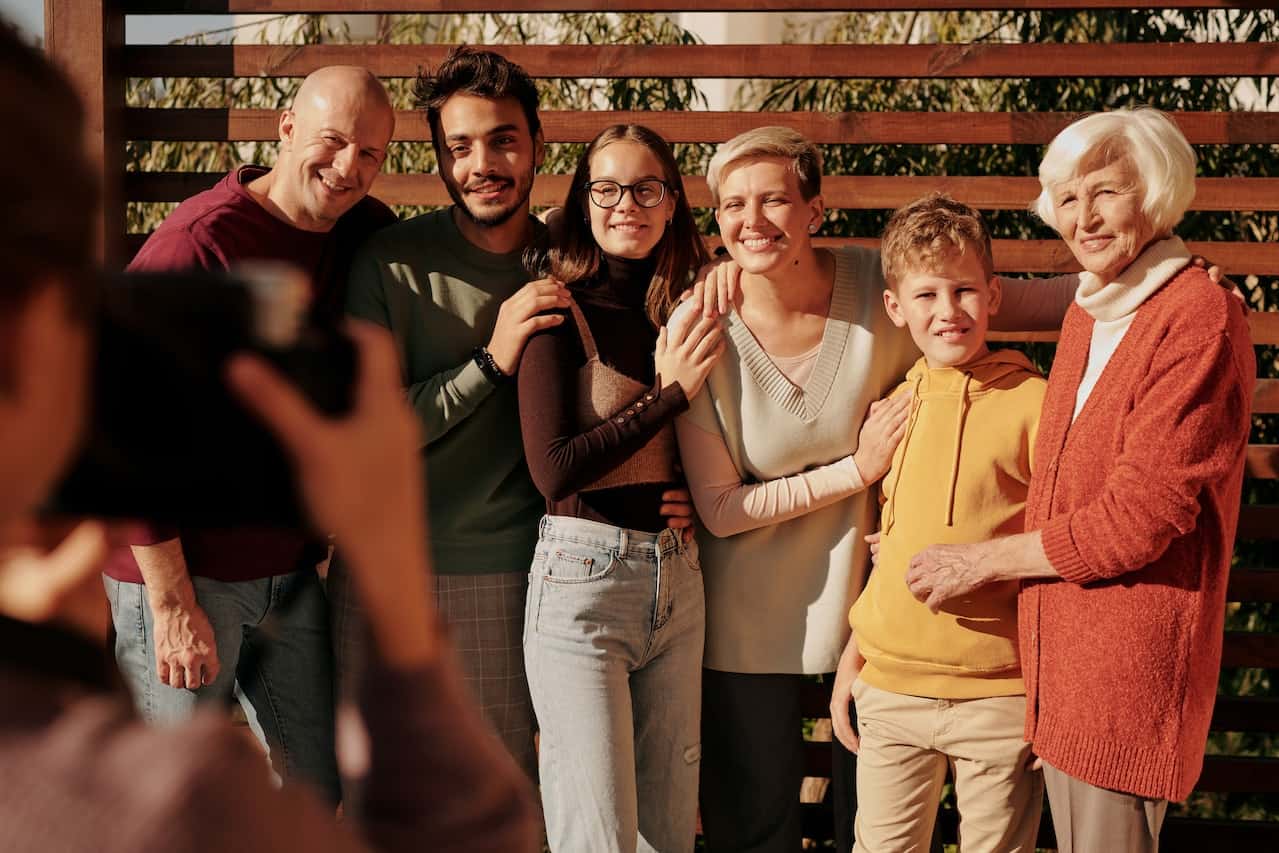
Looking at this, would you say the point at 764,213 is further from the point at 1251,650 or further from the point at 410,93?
the point at 410,93

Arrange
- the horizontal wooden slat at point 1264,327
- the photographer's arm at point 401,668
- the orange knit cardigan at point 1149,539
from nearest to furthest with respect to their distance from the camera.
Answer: the photographer's arm at point 401,668 < the orange knit cardigan at point 1149,539 < the horizontal wooden slat at point 1264,327

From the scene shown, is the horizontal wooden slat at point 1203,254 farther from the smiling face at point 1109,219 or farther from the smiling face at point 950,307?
the smiling face at point 1109,219

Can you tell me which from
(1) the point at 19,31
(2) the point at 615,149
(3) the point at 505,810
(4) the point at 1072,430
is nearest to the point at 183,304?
(1) the point at 19,31

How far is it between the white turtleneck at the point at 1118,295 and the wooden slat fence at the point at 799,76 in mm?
1144

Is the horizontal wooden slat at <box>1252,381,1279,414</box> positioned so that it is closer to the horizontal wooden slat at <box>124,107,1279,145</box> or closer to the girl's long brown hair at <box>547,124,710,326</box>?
the horizontal wooden slat at <box>124,107,1279,145</box>

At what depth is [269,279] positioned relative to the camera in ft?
2.42

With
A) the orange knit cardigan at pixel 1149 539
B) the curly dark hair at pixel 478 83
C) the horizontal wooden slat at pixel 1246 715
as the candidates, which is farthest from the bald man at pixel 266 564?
the horizontal wooden slat at pixel 1246 715

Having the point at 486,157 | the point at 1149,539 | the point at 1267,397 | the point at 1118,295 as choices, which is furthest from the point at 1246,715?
the point at 486,157

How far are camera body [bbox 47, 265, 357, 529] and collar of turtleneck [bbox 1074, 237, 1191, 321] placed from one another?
7.01ft

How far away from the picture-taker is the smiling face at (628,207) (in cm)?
303

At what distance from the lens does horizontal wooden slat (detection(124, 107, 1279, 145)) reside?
147 inches

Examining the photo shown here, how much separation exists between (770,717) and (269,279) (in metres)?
2.64

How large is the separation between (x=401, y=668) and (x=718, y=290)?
235cm

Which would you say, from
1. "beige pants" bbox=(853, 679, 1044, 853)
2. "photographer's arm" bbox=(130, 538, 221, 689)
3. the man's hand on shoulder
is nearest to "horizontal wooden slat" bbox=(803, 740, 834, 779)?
"beige pants" bbox=(853, 679, 1044, 853)
